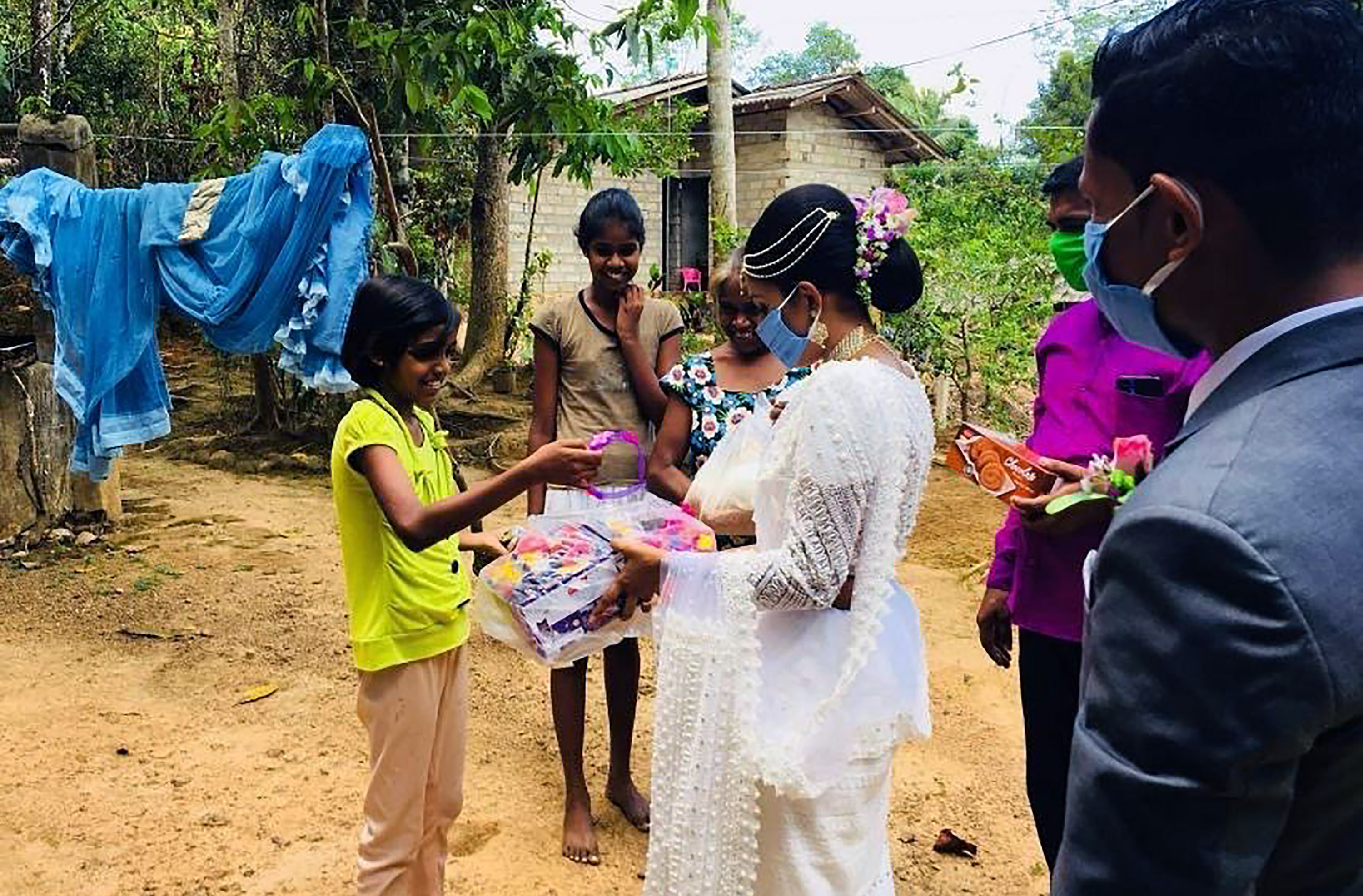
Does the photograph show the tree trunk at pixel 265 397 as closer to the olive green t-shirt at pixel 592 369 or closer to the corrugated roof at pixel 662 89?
the olive green t-shirt at pixel 592 369

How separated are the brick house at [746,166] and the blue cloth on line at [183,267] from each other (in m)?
7.17

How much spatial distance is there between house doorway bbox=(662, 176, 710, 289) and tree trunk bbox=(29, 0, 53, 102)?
7444 mm

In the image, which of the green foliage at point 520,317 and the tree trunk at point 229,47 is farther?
the green foliage at point 520,317

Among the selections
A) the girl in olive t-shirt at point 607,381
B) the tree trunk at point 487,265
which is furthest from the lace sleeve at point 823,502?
the tree trunk at point 487,265

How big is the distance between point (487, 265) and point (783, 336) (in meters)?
7.70

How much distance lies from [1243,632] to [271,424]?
308 inches

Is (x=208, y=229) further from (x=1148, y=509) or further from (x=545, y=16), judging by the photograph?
(x=1148, y=509)

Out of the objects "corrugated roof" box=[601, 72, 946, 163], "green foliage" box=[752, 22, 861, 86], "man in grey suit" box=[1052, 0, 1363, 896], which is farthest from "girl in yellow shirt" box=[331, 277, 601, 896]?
"green foliage" box=[752, 22, 861, 86]

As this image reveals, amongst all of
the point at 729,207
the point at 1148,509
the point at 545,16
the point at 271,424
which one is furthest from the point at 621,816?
the point at 729,207

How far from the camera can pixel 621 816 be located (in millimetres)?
2951

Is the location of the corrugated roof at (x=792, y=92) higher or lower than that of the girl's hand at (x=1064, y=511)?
higher

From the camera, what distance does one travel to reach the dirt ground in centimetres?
271

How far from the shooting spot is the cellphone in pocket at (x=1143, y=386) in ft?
6.52

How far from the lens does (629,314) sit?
2.89 meters
